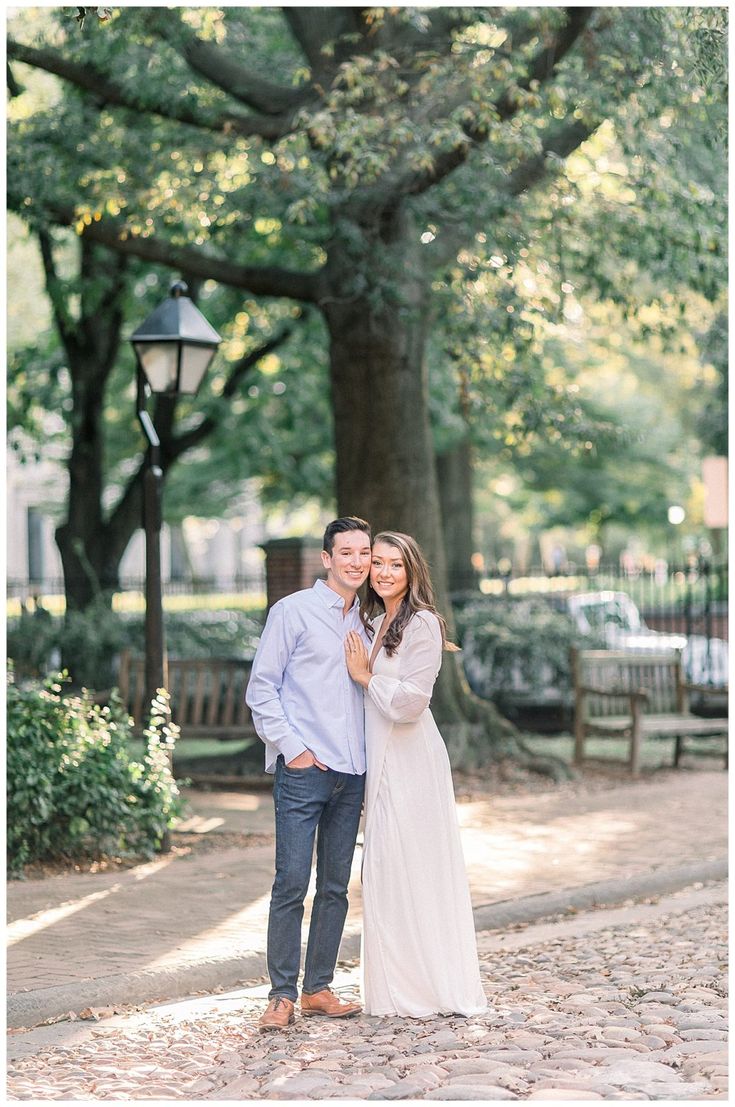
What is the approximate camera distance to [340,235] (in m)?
12.9

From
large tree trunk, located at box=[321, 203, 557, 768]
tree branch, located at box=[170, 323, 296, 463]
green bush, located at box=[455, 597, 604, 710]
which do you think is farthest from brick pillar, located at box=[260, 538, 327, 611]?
tree branch, located at box=[170, 323, 296, 463]

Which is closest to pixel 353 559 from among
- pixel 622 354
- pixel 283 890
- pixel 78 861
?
pixel 283 890

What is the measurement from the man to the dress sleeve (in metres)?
0.17

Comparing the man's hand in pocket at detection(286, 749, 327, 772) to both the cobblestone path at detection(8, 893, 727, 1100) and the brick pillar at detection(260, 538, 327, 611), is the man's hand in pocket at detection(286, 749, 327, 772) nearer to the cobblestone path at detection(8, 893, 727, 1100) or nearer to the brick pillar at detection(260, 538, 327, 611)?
the cobblestone path at detection(8, 893, 727, 1100)

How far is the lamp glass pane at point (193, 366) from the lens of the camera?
9.85 metres

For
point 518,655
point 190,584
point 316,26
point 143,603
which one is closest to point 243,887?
point 316,26

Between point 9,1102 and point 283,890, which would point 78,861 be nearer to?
point 283,890

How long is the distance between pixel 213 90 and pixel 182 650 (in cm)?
760

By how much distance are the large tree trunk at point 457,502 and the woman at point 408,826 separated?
50.8ft

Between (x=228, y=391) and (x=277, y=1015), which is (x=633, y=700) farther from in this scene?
(x=228, y=391)

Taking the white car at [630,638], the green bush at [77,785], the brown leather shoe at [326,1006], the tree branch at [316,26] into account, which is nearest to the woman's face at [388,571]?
the brown leather shoe at [326,1006]

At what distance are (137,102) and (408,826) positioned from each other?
8.95 metres

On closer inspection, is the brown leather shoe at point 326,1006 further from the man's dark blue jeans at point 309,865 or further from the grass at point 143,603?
the grass at point 143,603

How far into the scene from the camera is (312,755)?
5.88 metres
